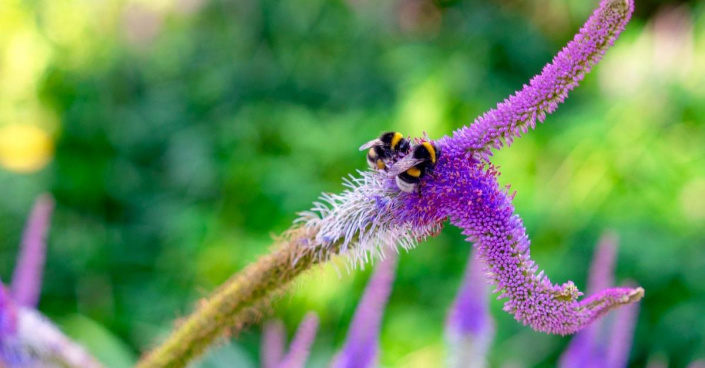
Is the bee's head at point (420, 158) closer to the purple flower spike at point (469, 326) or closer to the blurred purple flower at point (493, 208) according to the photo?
the blurred purple flower at point (493, 208)

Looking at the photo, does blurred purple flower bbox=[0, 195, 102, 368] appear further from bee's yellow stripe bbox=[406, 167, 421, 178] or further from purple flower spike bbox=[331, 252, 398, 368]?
bee's yellow stripe bbox=[406, 167, 421, 178]

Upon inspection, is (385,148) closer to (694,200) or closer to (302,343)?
(302,343)

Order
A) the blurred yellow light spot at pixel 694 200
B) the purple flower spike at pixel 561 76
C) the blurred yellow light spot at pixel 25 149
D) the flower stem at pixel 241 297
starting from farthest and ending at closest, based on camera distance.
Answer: the blurred yellow light spot at pixel 25 149 → the blurred yellow light spot at pixel 694 200 → the flower stem at pixel 241 297 → the purple flower spike at pixel 561 76

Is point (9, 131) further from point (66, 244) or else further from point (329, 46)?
point (329, 46)

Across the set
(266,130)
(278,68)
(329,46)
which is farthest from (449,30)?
(266,130)

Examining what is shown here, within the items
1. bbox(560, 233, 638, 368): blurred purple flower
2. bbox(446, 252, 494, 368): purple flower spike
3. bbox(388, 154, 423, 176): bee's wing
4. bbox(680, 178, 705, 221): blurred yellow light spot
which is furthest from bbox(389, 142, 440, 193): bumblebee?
bbox(680, 178, 705, 221): blurred yellow light spot

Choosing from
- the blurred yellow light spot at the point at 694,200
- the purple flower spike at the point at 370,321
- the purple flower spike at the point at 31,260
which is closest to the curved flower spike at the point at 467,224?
the purple flower spike at the point at 370,321
